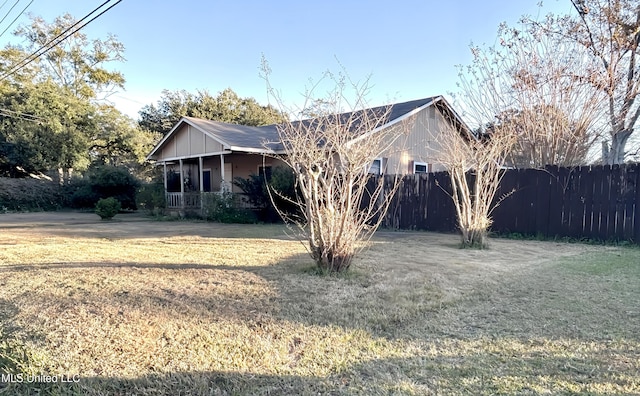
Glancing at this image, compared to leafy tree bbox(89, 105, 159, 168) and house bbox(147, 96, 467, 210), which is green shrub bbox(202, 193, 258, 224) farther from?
leafy tree bbox(89, 105, 159, 168)

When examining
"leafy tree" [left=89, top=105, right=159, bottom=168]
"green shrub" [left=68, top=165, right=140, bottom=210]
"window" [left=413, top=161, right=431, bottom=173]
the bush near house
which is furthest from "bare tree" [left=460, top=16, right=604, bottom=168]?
the bush near house

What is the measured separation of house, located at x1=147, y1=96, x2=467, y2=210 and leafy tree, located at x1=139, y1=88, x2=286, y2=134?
12.5m

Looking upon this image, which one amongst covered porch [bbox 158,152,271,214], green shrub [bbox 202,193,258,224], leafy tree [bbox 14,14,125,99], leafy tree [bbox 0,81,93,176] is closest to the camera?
green shrub [bbox 202,193,258,224]

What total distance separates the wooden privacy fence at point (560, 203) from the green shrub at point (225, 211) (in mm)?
6073

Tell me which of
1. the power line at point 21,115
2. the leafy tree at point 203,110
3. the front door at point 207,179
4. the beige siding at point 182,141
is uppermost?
the leafy tree at point 203,110

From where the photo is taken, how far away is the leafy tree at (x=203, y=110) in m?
30.8

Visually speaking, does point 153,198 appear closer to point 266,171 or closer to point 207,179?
point 207,179

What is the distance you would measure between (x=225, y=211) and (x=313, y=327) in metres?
11.0

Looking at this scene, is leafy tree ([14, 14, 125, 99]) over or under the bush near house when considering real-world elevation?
over

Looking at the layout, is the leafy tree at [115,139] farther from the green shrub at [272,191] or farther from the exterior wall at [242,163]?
the green shrub at [272,191]

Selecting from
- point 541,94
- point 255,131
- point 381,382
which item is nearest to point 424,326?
point 381,382

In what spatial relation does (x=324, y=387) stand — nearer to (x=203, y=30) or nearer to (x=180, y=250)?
(x=180, y=250)

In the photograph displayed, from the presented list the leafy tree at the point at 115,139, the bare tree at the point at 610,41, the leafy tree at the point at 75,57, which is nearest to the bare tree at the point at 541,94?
the bare tree at the point at 610,41

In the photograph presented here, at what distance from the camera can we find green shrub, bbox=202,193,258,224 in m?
13.3
